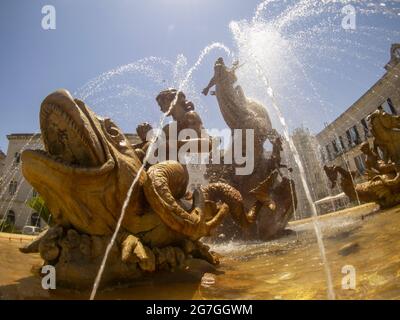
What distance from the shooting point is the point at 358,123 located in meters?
36.3

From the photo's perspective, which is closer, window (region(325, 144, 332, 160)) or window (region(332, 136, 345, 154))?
window (region(332, 136, 345, 154))

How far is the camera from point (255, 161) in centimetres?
752

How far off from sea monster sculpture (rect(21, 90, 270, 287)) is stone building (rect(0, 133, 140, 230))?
115 ft

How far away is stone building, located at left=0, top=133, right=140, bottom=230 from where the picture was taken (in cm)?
3784

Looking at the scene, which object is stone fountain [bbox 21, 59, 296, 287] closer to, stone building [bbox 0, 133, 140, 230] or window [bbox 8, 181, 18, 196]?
stone building [bbox 0, 133, 140, 230]

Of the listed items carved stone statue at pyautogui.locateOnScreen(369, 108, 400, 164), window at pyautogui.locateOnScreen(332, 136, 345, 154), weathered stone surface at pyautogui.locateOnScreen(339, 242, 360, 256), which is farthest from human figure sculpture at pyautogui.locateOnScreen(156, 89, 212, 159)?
window at pyautogui.locateOnScreen(332, 136, 345, 154)

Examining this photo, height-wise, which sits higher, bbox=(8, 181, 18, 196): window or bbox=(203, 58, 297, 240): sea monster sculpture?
bbox=(8, 181, 18, 196): window

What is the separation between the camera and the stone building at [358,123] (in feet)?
93.8

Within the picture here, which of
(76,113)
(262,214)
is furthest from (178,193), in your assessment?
(262,214)

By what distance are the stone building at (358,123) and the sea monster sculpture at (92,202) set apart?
25.4 m

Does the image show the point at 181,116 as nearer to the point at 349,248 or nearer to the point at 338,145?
the point at 349,248

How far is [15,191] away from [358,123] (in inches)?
1674
